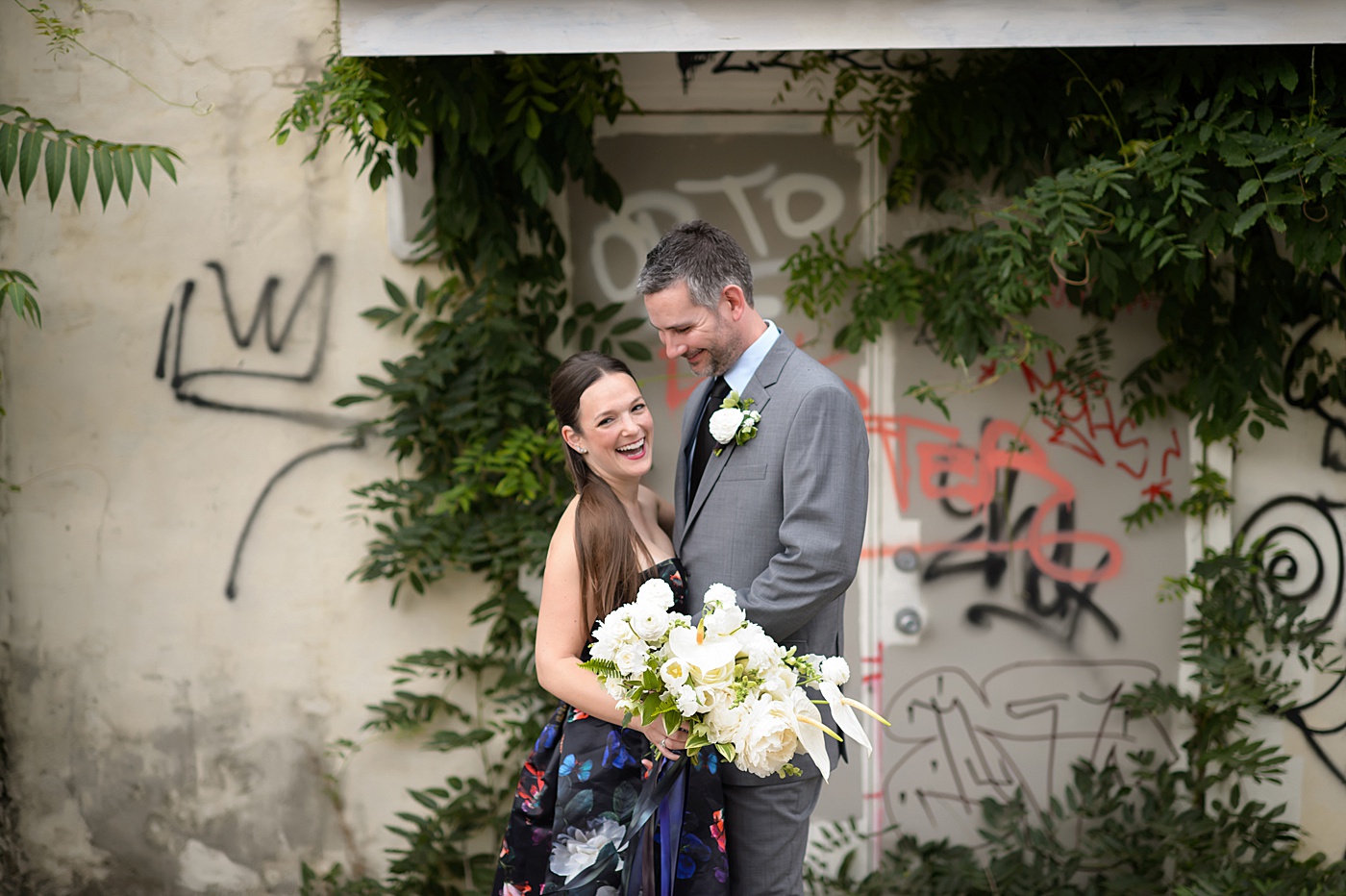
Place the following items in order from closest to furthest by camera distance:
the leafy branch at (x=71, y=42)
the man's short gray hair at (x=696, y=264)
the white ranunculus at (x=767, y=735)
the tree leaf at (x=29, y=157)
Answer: the white ranunculus at (x=767, y=735), the man's short gray hair at (x=696, y=264), the tree leaf at (x=29, y=157), the leafy branch at (x=71, y=42)

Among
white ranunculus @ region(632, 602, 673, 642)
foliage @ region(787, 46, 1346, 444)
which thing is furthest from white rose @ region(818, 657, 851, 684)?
foliage @ region(787, 46, 1346, 444)

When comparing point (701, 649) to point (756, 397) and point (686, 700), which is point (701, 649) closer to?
point (686, 700)

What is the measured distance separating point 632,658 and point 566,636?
0.50m

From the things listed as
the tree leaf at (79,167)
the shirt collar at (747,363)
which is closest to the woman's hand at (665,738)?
the shirt collar at (747,363)

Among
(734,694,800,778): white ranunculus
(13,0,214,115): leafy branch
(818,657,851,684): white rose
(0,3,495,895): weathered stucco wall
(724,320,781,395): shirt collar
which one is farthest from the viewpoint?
(0,3,495,895): weathered stucco wall

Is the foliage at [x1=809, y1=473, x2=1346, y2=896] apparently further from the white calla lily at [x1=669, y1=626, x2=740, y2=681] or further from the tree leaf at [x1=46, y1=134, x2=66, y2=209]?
the tree leaf at [x1=46, y1=134, x2=66, y2=209]

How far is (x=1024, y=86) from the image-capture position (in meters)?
3.34

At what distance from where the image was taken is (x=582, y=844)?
7.94 feet

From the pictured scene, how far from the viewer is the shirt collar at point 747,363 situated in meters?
2.45

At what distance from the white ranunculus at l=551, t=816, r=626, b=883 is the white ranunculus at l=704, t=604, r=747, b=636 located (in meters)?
0.79

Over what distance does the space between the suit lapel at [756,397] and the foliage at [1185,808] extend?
185 cm

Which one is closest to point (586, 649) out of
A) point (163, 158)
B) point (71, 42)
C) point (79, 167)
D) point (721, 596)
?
point (721, 596)

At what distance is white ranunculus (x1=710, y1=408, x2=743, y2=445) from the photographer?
92.3 inches

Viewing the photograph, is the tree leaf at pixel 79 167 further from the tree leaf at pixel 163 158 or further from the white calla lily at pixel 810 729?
the white calla lily at pixel 810 729
